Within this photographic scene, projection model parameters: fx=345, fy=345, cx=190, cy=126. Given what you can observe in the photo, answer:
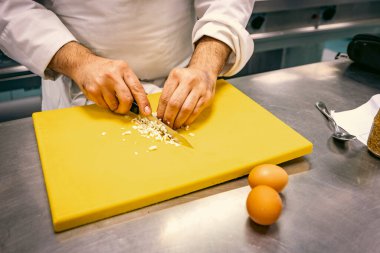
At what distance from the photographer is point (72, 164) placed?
734 mm

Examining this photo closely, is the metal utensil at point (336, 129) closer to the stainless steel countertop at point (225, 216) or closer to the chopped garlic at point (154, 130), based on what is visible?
the stainless steel countertop at point (225, 216)

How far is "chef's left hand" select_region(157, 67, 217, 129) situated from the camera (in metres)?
0.84

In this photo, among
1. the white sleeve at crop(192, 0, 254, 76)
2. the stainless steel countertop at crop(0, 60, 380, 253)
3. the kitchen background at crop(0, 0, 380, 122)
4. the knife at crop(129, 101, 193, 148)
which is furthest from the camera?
the kitchen background at crop(0, 0, 380, 122)

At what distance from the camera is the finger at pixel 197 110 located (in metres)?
0.87

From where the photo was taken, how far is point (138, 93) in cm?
87

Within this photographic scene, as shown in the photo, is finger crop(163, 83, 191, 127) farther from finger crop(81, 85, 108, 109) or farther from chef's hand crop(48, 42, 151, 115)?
finger crop(81, 85, 108, 109)

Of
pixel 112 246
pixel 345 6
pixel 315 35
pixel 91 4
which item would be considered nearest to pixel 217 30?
pixel 91 4

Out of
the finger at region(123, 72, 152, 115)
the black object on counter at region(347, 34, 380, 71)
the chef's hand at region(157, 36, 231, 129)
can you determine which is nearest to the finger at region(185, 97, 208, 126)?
the chef's hand at region(157, 36, 231, 129)

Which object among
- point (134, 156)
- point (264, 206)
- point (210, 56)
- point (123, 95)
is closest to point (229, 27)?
point (210, 56)

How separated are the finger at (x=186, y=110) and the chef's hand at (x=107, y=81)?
8 cm

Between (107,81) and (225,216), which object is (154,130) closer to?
(107,81)

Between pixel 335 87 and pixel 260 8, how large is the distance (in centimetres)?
68

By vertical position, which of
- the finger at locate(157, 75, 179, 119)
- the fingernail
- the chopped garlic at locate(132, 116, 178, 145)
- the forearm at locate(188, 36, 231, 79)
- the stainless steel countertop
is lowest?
the stainless steel countertop

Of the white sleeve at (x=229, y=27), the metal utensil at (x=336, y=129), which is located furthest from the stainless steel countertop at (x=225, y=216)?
the white sleeve at (x=229, y=27)
